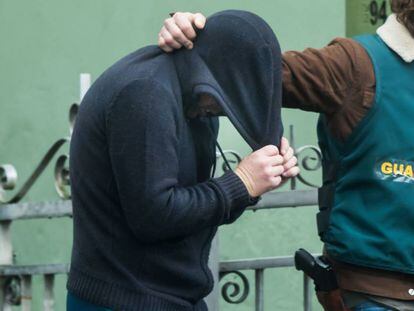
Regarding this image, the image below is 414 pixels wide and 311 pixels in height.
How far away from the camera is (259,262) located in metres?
5.34

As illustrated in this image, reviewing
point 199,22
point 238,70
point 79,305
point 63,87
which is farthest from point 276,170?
point 63,87

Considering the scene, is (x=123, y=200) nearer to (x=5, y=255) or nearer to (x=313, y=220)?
(x=5, y=255)

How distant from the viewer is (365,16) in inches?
219

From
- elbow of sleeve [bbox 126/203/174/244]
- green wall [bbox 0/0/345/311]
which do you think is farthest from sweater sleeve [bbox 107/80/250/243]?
green wall [bbox 0/0/345/311]

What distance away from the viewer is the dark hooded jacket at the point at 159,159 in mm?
3455

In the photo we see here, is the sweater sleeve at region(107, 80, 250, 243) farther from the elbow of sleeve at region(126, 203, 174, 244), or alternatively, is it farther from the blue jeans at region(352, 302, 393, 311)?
the blue jeans at region(352, 302, 393, 311)

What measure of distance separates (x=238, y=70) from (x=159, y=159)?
0.30 metres

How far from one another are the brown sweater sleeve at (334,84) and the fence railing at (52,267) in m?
1.42

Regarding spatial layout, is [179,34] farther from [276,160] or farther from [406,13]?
[406,13]

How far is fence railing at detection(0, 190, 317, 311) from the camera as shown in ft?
17.6

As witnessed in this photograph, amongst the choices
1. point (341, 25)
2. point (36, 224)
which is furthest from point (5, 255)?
point (341, 25)

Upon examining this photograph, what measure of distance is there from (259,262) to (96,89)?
191 cm

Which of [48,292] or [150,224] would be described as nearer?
[150,224]

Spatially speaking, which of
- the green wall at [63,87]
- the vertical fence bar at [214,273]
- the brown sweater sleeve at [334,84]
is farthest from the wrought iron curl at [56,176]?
the brown sweater sleeve at [334,84]
